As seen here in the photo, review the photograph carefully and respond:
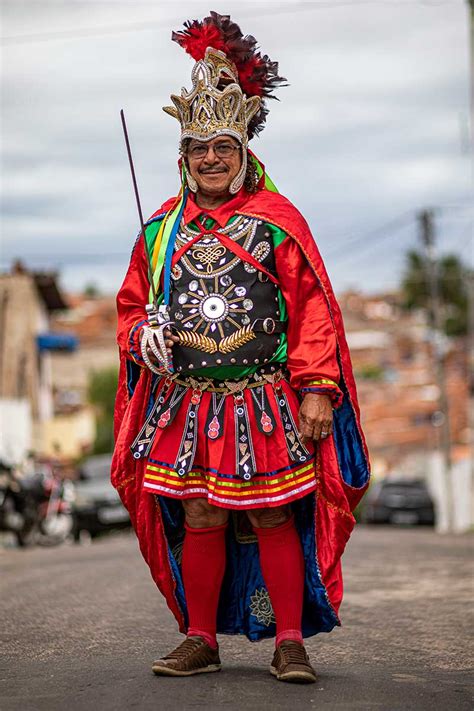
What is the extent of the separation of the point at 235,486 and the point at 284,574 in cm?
42

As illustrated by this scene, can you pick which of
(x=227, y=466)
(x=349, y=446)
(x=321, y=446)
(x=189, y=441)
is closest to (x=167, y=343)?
(x=189, y=441)

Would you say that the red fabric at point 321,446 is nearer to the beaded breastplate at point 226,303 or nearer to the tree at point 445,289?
the beaded breastplate at point 226,303

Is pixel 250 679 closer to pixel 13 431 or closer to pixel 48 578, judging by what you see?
pixel 48 578

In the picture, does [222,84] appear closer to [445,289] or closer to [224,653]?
[224,653]

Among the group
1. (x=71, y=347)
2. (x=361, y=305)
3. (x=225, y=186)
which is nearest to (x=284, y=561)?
(x=225, y=186)

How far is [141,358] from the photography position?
5203mm

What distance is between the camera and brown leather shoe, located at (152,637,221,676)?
507 cm

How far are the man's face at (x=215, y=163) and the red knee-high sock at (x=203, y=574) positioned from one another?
1.35 meters

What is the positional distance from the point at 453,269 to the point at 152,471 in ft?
230

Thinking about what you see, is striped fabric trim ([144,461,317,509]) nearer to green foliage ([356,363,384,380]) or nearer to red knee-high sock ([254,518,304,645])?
red knee-high sock ([254,518,304,645])

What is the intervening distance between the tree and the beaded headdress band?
62.7 meters

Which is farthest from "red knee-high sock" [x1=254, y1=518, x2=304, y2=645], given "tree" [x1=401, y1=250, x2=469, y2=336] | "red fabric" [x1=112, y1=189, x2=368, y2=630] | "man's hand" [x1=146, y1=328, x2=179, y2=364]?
"tree" [x1=401, y1=250, x2=469, y2=336]

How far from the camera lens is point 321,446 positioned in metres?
5.22

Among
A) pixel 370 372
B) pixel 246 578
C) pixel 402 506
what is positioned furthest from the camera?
pixel 370 372
